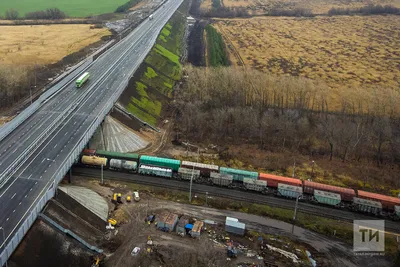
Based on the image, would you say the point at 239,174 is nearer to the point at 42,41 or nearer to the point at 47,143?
the point at 47,143

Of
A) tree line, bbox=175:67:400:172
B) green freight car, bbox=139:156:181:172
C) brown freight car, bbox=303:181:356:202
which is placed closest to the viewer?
brown freight car, bbox=303:181:356:202

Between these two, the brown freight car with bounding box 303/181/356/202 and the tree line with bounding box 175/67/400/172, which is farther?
the tree line with bounding box 175/67/400/172

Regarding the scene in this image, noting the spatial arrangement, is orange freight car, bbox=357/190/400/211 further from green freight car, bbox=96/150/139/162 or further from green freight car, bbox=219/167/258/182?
green freight car, bbox=96/150/139/162

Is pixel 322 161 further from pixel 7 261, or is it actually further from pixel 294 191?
pixel 7 261

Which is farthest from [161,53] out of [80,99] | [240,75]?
[80,99]

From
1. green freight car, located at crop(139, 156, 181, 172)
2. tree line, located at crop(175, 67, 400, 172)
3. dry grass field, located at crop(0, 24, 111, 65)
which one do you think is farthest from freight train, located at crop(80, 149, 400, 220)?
dry grass field, located at crop(0, 24, 111, 65)

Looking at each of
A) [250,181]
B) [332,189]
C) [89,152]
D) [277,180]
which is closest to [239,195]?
[250,181]
